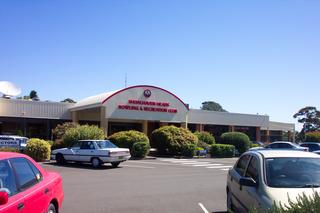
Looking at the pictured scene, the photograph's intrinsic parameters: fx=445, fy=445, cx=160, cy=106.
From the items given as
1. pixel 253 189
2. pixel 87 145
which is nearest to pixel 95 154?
pixel 87 145

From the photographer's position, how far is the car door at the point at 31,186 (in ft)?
20.1

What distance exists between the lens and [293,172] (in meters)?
7.54

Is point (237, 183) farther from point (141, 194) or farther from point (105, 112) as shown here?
point (105, 112)

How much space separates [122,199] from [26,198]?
21.5 ft

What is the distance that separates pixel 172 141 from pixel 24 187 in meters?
30.0

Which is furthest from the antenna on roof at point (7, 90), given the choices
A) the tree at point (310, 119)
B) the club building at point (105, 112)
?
the tree at point (310, 119)

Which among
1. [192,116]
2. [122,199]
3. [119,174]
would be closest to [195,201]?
[122,199]

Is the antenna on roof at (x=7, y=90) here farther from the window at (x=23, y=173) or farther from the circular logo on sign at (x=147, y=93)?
the window at (x=23, y=173)

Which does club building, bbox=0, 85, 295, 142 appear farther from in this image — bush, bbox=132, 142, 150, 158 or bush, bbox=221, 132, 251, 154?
bush, bbox=132, 142, 150, 158

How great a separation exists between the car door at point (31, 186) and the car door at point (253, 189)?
316 centimetres

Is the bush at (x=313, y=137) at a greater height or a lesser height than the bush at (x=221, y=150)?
greater

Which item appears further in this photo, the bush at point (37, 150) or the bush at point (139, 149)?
the bush at point (139, 149)

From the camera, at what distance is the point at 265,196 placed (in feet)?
22.3

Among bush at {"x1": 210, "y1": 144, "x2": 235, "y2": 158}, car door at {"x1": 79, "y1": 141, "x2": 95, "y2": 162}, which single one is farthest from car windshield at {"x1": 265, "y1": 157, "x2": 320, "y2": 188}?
bush at {"x1": 210, "y1": 144, "x2": 235, "y2": 158}
